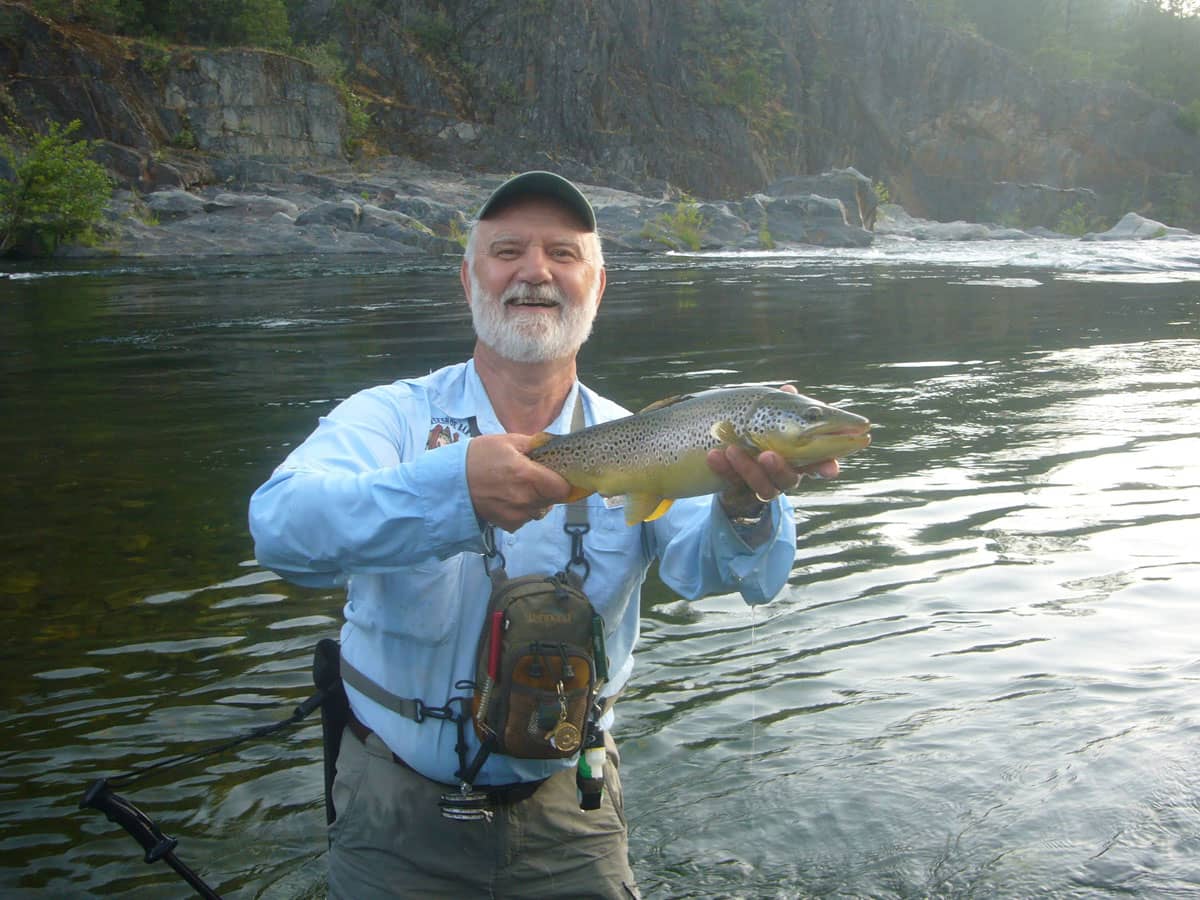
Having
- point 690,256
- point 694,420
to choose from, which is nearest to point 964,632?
point 694,420

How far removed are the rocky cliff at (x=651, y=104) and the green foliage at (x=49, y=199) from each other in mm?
9019

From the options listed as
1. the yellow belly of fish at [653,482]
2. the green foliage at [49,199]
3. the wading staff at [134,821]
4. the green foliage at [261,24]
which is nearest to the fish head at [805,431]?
the yellow belly of fish at [653,482]

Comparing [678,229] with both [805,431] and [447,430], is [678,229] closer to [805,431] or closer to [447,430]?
[447,430]

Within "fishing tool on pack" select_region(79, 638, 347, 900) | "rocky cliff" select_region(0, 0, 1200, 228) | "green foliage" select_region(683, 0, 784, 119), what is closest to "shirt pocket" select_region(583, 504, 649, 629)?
"fishing tool on pack" select_region(79, 638, 347, 900)

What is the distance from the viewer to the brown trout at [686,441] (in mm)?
2953

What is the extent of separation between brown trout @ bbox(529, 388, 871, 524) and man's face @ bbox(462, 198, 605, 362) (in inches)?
18.4

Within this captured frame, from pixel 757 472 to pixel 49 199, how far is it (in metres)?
33.3

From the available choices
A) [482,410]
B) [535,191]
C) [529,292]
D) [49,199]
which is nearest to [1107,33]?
[49,199]

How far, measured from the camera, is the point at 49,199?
32.0m

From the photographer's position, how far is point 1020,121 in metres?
82.5

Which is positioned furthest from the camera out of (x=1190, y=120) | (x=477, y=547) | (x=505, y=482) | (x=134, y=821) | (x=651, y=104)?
(x=1190, y=120)

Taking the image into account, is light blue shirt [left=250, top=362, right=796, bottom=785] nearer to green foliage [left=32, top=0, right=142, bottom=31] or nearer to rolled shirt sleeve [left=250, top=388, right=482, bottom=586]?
rolled shirt sleeve [left=250, top=388, right=482, bottom=586]

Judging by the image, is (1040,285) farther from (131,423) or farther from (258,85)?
(258,85)

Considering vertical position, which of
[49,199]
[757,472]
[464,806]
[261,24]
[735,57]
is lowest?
[464,806]
